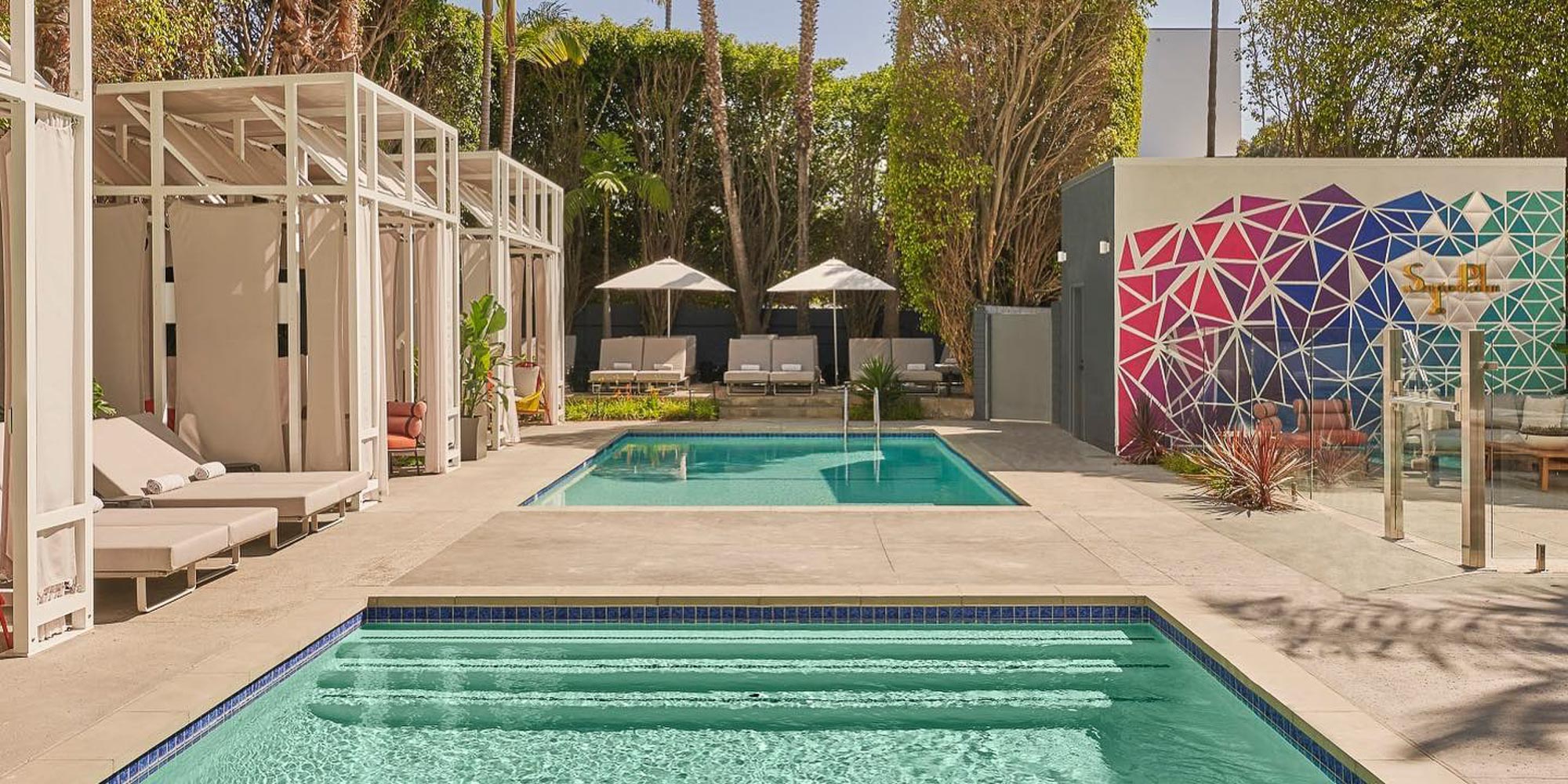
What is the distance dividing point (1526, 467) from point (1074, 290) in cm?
677

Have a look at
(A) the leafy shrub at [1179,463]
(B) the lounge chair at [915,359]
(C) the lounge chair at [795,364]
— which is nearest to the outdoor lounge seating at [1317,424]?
(A) the leafy shrub at [1179,463]

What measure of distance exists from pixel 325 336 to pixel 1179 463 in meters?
7.58

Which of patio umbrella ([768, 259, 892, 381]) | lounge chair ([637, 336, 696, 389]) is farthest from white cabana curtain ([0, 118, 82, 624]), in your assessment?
lounge chair ([637, 336, 696, 389])

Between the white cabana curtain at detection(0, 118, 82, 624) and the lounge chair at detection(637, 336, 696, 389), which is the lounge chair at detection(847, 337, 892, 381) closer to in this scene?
the lounge chair at detection(637, 336, 696, 389)

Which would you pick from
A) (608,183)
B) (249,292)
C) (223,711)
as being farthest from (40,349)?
(608,183)

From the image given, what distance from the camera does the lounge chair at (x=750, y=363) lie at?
19656 millimetres

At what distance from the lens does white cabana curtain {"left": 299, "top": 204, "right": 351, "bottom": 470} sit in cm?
905

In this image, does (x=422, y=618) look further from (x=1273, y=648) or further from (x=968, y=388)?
(x=968, y=388)

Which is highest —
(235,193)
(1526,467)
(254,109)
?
(254,109)

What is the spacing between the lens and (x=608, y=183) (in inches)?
869

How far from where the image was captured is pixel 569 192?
23.1 meters

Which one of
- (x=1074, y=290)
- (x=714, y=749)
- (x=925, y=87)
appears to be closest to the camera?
(x=714, y=749)

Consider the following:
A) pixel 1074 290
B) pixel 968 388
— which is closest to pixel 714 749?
pixel 1074 290

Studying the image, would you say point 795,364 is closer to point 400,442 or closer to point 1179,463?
point 1179,463
